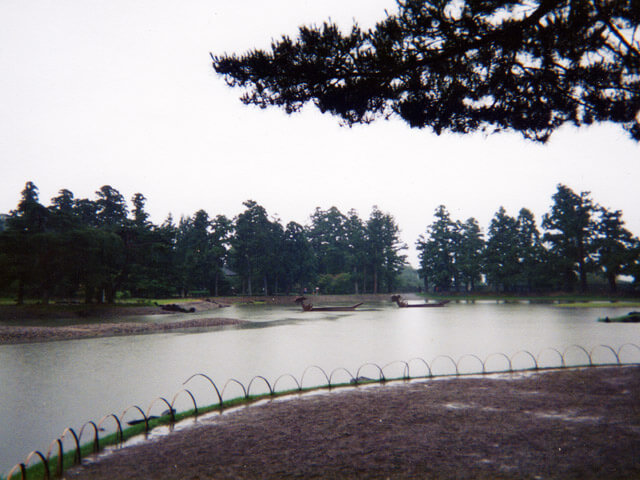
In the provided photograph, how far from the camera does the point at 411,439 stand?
5332 mm

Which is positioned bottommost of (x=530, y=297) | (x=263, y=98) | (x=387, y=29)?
(x=530, y=297)

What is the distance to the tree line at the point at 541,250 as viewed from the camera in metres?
43.4

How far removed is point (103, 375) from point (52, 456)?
5.60 metres

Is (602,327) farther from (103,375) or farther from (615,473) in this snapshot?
(103,375)

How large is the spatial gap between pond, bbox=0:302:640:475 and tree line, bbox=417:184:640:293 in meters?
28.5

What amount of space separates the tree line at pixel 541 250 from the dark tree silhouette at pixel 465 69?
1677 inches

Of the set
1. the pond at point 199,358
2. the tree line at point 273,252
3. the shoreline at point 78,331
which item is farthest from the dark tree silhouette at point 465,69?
the tree line at point 273,252

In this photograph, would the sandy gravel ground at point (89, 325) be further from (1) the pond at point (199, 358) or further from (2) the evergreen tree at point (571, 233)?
(2) the evergreen tree at point (571, 233)

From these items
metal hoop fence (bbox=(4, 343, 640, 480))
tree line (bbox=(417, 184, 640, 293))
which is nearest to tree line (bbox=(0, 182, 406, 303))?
tree line (bbox=(417, 184, 640, 293))

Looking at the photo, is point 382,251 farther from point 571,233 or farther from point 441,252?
point 571,233

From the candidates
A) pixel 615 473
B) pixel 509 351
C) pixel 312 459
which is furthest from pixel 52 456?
pixel 509 351

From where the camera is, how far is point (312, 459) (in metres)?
4.80

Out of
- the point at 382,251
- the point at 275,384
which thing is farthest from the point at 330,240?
the point at 275,384

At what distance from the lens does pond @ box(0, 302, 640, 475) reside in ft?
25.4
